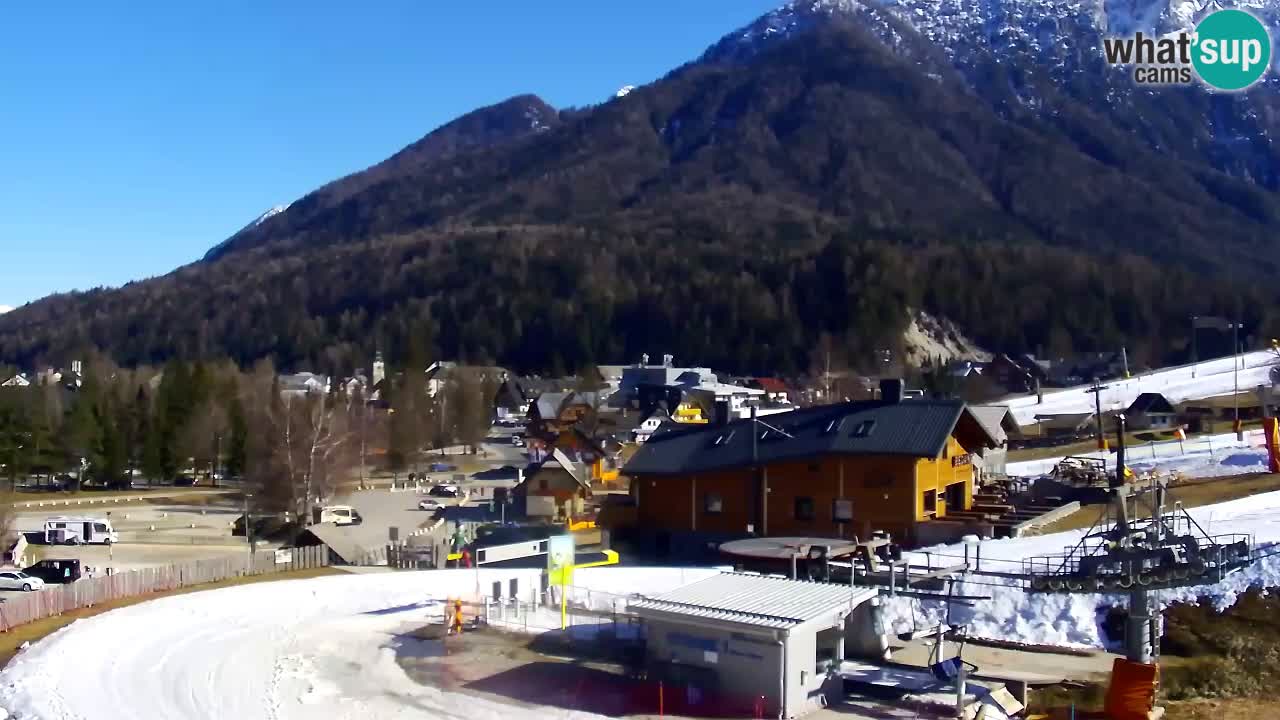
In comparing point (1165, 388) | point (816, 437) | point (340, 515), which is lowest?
point (340, 515)

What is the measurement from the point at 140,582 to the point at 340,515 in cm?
1779

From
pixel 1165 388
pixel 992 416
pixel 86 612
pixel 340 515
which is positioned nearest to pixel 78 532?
pixel 340 515

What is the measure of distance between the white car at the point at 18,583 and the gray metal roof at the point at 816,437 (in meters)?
18.8

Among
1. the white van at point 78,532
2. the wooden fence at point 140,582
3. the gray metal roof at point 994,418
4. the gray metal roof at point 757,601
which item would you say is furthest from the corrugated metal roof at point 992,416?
the white van at point 78,532

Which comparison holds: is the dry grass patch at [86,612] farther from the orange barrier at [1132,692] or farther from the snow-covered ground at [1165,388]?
the snow-covered ground at [1165,388]

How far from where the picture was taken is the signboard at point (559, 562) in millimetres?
28078

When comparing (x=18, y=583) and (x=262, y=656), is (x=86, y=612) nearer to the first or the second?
(x=262, y=656)

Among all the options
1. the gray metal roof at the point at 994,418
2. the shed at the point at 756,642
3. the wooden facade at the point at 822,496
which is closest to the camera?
the shed at the point at 756,642

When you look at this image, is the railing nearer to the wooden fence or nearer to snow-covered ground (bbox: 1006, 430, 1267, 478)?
snow-covered ground (bbox: 1006, 430, 1267, 478)

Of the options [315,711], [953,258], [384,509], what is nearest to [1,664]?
[315,711]

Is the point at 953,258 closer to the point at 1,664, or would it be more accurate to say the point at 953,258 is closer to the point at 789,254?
the point at 789,254

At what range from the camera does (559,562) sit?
28125mm

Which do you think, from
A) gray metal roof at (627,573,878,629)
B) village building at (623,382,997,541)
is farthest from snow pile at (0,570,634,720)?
village building at (623,382,997,541)

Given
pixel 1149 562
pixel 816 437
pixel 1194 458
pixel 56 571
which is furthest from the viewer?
pixel 1194 458
